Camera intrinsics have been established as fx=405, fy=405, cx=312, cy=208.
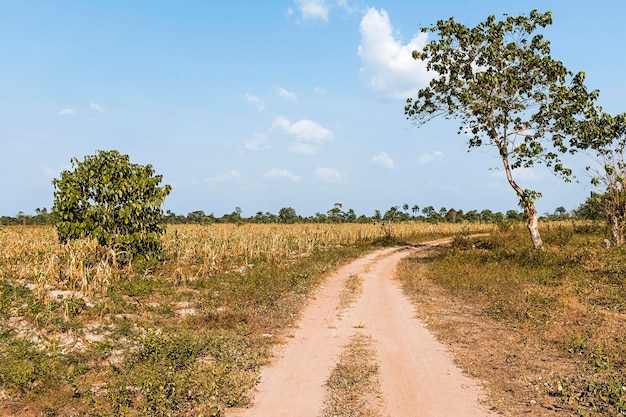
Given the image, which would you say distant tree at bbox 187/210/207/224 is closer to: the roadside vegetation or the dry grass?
the roadside vegetation

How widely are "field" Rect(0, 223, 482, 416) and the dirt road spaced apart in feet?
1.69

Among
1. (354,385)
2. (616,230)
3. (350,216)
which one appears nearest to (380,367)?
(354,385)

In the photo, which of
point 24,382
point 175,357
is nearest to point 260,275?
point 175,357

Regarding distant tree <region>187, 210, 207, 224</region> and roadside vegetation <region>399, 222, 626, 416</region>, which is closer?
roadside vegetation <region>399, 222, 626, 416</region>

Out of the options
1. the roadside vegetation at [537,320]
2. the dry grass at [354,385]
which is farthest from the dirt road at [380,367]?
the roadside vegetation at [537,320]

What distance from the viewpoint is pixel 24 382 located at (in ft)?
23.5

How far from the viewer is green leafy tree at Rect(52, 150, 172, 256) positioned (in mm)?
16922

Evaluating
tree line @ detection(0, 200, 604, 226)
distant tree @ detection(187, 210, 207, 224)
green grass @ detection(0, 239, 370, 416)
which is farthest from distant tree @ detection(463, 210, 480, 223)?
green grass @ detection(0, 239, 370, 416)

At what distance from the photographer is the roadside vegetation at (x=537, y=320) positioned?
7.11 metres

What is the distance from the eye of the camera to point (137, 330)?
1050 cm

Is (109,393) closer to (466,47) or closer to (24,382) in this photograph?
(24,382)

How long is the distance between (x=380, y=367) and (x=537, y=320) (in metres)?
5.81

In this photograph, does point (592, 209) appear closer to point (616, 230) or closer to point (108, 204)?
point (616, 230)

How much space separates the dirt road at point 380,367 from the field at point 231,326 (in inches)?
16.7
